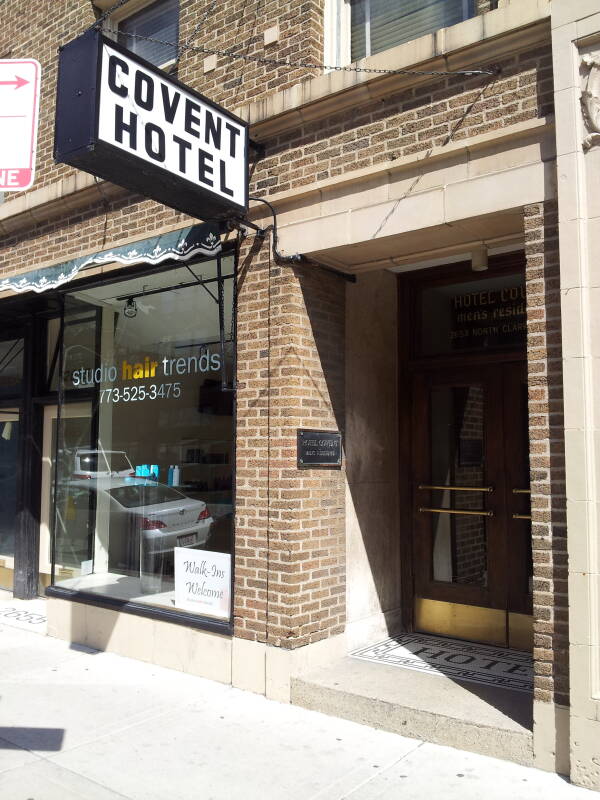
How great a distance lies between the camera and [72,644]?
7.19 meters

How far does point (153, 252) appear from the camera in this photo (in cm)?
638

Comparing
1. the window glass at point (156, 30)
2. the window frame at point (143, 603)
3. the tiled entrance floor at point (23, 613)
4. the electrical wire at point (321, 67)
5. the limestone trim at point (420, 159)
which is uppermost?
the window glass at point (156, 30)

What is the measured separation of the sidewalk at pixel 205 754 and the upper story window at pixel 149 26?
5.93m

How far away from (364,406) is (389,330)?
0.85 meters

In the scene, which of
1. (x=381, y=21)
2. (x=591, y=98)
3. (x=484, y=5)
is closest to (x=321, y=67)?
(x=381, y=21)

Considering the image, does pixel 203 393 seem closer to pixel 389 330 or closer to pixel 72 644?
pixel 389 330

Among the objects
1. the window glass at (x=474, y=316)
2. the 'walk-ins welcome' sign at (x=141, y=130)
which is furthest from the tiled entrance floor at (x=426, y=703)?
the 'walk-ins welcome' sign at (x=141, y=130)

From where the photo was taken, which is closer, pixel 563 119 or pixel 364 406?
pixel 563 119

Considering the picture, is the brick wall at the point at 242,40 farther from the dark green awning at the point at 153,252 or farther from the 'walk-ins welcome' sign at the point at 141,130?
the dark green awning at the point at 153,252

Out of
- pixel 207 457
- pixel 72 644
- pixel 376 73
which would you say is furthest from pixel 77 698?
pixel 376 73

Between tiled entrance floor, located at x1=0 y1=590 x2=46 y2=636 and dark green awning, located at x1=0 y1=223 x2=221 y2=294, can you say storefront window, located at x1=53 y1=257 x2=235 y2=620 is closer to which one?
dark green awning, located at x1=0 y1=223 x2=221 y2=294

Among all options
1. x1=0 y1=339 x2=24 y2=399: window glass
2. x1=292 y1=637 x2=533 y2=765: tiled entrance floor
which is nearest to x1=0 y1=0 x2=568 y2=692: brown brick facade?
x1=292 y1=637 x2=533 y2=765: tiled entrance floor

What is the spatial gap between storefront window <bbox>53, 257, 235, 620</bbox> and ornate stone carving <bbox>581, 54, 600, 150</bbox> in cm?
302

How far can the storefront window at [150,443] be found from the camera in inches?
247
